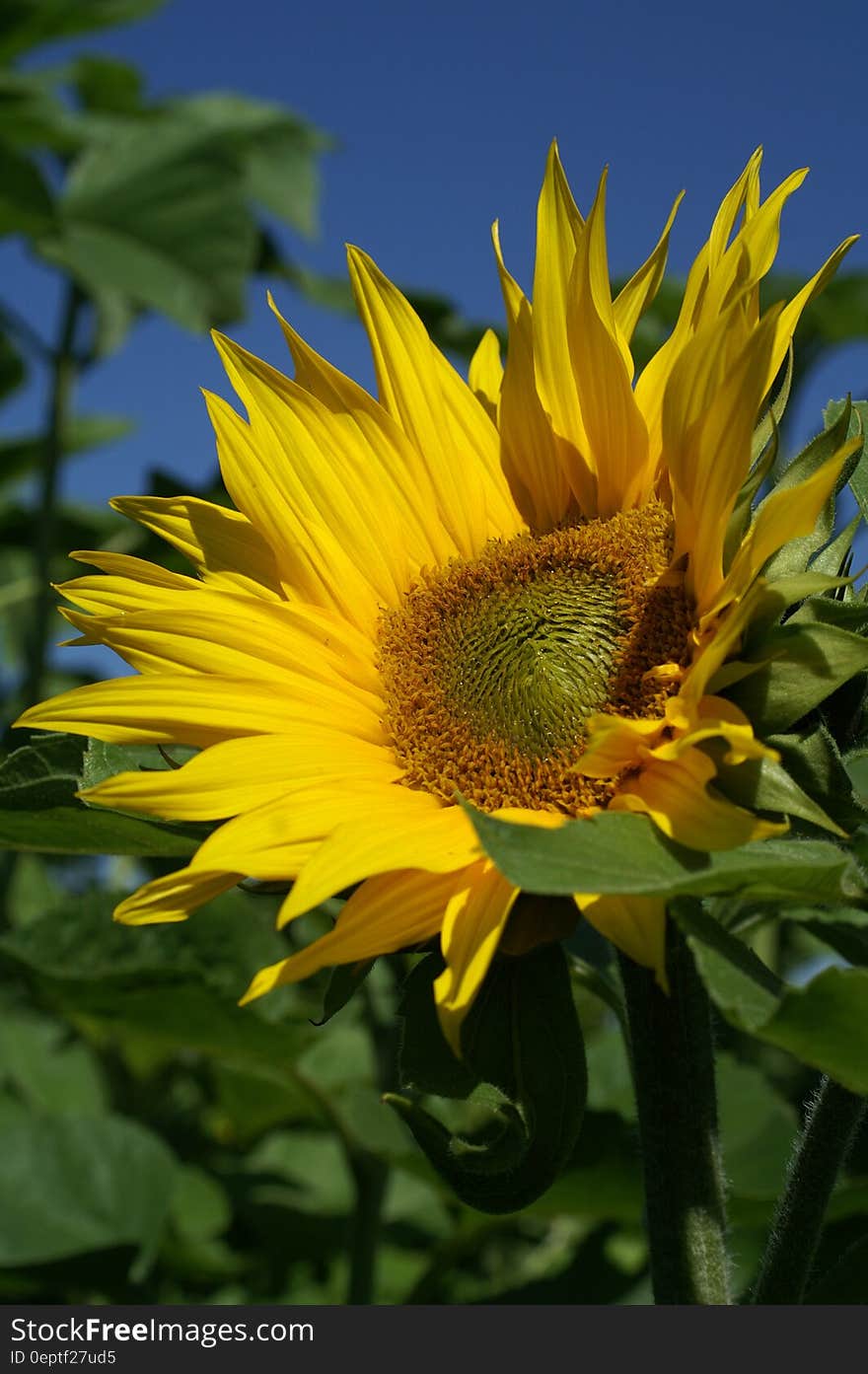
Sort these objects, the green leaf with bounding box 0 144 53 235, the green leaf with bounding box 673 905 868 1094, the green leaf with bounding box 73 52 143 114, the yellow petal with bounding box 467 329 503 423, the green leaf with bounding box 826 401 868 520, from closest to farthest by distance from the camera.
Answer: the green leaf with bounding box 673 905 868 1094 → the green leaf with bounding box 826 401 868 520 → the yellow petal with bounding box 467 329 503 423 → the green leaf with bounding box 0 144 53 235 → the green leaf with bounding box 73 52 143 114

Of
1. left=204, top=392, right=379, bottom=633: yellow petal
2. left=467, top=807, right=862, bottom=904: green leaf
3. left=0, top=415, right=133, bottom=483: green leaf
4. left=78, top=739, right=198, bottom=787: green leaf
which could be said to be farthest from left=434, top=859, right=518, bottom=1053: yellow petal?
left=0, top=415, right=133, bottom=483: green leaf

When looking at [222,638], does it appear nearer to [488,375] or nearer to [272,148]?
[488,375]

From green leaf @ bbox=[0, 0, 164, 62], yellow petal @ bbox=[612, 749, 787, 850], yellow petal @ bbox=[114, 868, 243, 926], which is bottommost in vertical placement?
yellow petal @ bbox=[612, 749, 787, 850]

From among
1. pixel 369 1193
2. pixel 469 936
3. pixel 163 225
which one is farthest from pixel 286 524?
pixel 163 225

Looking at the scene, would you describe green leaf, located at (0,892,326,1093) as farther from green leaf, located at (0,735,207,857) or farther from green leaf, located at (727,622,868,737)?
green leaf, located at (727,622,868,737)

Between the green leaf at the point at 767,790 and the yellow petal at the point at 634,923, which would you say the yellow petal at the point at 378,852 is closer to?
the yellow petal at the point at 634,923

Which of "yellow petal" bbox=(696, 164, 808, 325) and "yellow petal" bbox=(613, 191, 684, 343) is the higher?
"yellow petal" bbox=(613, 191, 684, 343)

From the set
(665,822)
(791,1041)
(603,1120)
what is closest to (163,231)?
(603,1120)
